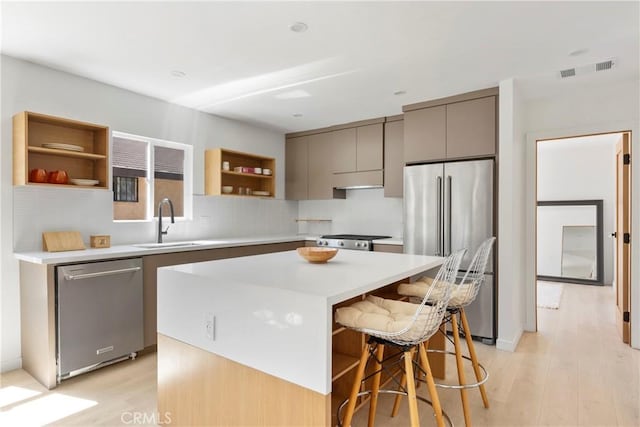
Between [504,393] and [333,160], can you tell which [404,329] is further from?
[333,160]

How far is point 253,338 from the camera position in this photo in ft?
4.94

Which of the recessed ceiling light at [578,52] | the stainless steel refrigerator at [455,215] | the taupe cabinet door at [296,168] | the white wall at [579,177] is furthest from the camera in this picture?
the white wall at [579,177]

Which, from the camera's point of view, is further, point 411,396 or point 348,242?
point 348,242

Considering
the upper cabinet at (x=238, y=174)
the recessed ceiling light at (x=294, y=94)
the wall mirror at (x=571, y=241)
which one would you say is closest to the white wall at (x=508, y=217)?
the recessed ceiling light at (x=294, y=94)

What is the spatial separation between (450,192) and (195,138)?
9.31 ft

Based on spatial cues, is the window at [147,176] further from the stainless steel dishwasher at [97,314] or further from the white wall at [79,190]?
the stainless steel dishwasher at [97,314]

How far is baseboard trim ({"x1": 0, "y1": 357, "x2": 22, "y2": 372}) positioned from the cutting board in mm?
849

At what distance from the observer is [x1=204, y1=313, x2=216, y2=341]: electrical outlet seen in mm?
1653

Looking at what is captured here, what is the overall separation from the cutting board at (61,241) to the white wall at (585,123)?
4.24 metres

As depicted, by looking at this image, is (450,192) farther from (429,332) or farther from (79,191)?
(79,191)

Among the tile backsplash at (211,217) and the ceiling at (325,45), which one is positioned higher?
the ceiling at (325,45)

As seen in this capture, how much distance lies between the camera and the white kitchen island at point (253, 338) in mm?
1344

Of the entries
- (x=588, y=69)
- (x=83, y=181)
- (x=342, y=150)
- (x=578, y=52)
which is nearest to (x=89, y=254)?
(x=83, y=181)

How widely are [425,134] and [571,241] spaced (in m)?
4.41
